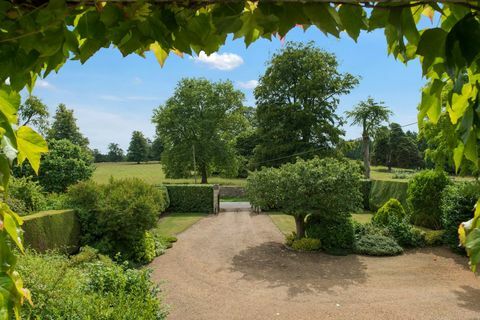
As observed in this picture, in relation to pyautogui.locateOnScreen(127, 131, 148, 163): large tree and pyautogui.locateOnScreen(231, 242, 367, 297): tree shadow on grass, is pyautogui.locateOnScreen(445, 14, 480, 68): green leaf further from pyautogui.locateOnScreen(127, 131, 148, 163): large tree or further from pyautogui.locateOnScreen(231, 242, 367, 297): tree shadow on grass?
pyautogui.locateOnScreen(127, 131, 148, 163): large tree

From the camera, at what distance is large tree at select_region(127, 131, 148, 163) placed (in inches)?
2832

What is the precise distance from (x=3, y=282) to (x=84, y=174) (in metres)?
19.6

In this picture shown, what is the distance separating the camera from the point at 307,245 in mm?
12688

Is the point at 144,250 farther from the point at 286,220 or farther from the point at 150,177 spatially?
the point at 150,177

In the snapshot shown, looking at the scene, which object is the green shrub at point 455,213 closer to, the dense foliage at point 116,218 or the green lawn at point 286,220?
the green lawn at point 286,220

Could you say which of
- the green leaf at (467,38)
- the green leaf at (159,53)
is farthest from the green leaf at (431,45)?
the green leaf at (159,53)

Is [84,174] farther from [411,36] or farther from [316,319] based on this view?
[411,36]

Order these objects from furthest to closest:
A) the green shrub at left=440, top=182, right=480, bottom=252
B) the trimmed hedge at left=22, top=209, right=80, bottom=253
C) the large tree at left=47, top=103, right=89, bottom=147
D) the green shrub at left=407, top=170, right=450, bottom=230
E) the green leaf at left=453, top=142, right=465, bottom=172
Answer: the large tree at left=47, top=103, right=89, bottom=147 < the green shrub at left=407, top=170, right=450, bottom=230 < the green shrub at left=440, top=182, right=480, bottom=252 < the trimmed hedge at left=22, top=209, right=80, bottom=253 < the green leaf at left=453, top=142, right=465, bottom=172

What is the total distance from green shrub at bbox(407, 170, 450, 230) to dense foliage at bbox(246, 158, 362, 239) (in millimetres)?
4438

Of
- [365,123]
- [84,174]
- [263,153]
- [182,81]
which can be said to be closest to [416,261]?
[84,174]

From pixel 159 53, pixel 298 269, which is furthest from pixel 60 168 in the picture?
pixel 159 53

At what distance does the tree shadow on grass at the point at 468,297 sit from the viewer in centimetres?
761

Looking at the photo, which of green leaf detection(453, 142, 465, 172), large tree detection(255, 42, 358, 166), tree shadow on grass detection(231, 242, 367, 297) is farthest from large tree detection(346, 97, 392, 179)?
green leaf detection(453, 142, 465, 172)

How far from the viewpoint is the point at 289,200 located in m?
12.7
